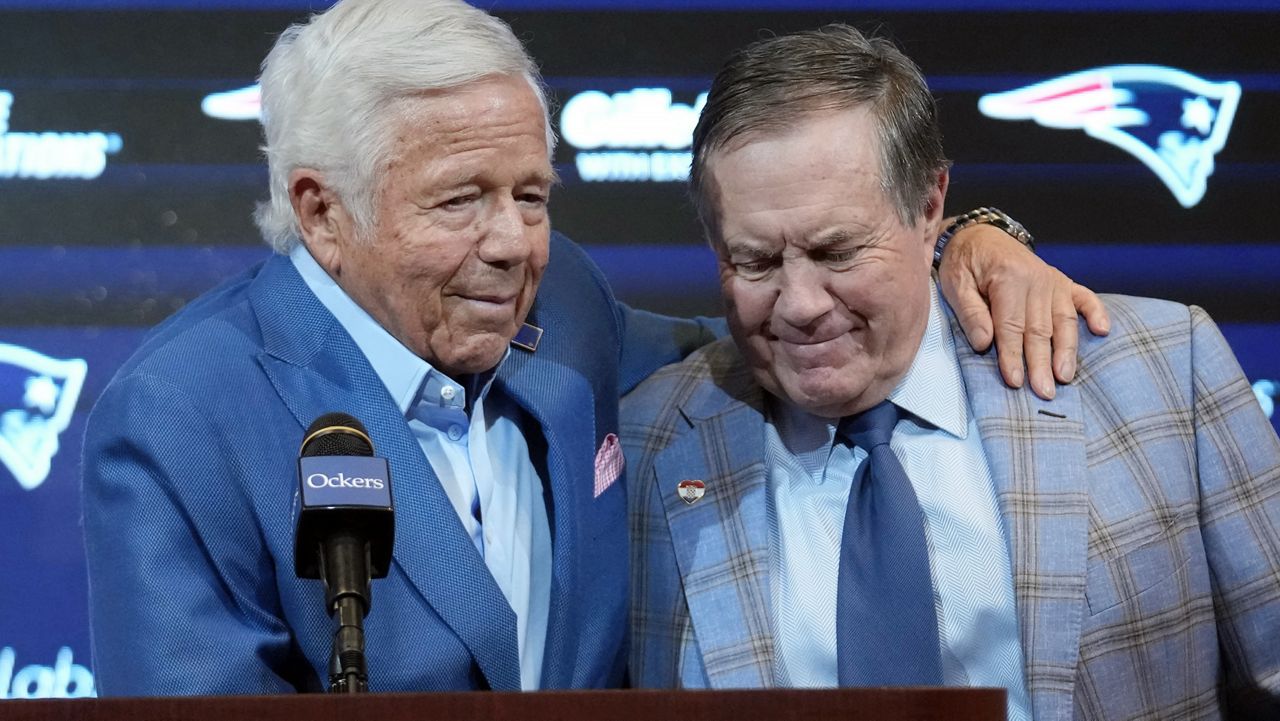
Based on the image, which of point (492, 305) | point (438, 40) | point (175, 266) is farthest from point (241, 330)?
point (175, 266)

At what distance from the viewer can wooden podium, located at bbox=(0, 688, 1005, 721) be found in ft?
4.17

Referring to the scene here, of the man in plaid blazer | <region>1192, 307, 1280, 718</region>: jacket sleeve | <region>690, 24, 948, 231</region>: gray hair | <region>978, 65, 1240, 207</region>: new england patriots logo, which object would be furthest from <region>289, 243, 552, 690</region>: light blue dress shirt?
<region>978, 65, 1240, 207</region>: new england patriots logo

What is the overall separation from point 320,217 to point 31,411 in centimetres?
117

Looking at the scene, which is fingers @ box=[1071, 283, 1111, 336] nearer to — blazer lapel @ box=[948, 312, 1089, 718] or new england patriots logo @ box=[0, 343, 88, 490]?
blazer lapel @ box=[948, 312, 1089, 718]

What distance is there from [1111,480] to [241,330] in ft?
3.81

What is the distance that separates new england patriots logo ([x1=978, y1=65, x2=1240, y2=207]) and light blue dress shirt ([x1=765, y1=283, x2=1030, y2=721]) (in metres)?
1.02

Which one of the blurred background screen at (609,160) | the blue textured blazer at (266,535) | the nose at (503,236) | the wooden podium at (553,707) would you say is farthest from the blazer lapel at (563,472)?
the blurred background screen at (609,160)

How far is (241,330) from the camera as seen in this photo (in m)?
2.05

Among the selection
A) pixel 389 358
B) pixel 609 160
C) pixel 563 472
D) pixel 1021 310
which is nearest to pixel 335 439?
pixel 389 358

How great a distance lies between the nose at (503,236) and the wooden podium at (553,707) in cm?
82

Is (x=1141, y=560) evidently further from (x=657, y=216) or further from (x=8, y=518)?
(x=8, y=518)

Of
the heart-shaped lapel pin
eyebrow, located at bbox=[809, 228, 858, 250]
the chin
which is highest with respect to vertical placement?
eyebrow, located at bbox=[809, 228, 858, 250]

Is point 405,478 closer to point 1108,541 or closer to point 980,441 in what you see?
point 980,441

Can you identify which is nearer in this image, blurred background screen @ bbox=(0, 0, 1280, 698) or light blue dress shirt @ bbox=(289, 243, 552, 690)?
light blue dress shirt @ bbox=(289, 243, 552, 690)
